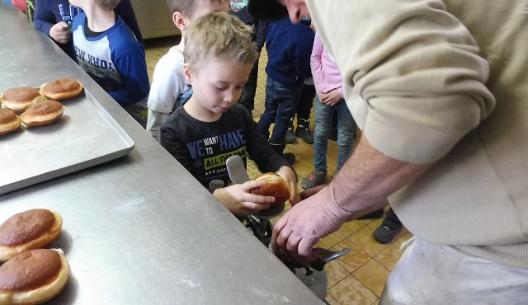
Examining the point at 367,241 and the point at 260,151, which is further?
the point at 367,241

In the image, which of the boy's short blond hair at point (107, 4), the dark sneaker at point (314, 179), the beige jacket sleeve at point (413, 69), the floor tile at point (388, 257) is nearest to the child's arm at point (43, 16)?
the boy's short blond hair at point (107, 4)

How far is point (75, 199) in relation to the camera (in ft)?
2.48

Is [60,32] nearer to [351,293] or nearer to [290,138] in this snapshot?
[290,138]

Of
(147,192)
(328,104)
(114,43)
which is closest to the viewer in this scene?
(147,192)

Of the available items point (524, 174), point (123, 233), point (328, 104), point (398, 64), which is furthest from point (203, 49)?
point (328, 104)

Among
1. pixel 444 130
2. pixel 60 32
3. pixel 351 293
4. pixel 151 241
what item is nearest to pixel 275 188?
pixel 151 241

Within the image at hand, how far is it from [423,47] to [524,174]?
0.80 feet

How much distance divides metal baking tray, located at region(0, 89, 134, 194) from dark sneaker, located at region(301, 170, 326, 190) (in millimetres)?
1286

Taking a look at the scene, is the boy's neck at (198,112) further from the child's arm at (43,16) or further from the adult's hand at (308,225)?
the child's arm at (43,16)

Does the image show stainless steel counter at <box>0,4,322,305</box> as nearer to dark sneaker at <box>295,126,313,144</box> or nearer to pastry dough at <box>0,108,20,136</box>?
pastry dough at <box>0,108,20,136</box>

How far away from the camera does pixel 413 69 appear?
48 centimetres

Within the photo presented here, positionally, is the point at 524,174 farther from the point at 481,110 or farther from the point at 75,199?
the point at 75,199

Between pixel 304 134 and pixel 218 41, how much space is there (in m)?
1.59

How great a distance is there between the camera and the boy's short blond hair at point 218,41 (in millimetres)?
1024
